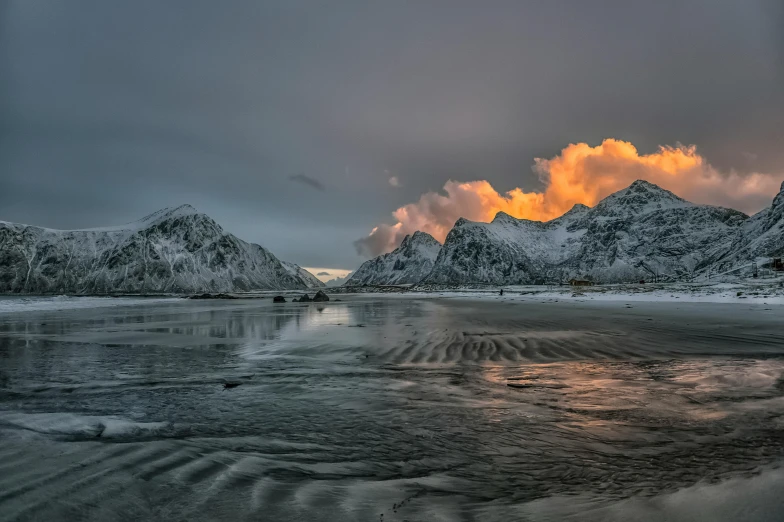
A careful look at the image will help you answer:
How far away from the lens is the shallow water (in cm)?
400

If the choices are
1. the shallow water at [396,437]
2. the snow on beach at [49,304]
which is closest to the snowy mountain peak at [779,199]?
the shallow water at [396,437]

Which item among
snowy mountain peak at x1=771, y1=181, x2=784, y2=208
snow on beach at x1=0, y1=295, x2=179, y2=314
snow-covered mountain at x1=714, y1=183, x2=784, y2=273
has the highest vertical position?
snowy mountain peak at x1=771, y1=181, x2=784, y2=208

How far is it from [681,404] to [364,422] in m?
5.75

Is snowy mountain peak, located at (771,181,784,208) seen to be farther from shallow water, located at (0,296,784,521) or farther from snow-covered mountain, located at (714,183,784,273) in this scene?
shallow water, located at (0,296,784,521)

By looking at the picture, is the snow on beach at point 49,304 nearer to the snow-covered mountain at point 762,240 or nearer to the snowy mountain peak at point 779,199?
the snow-covered mountain at point 762,240

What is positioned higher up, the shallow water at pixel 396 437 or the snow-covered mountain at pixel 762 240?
the snow-covered mountain at pixel 762 240

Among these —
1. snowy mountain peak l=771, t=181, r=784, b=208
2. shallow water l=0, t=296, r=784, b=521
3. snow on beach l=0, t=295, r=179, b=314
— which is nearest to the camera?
shallow water l=0, t=296, r=784, b=521

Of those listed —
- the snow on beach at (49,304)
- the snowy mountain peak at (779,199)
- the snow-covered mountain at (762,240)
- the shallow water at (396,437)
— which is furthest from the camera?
the snowy mountain peak at (779,199)

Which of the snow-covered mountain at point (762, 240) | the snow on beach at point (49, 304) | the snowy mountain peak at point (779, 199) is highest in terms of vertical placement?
the snowy mountain peak at point (779, 199)

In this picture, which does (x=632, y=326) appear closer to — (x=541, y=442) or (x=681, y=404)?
(x=681, y=404)

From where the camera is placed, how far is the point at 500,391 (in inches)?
335

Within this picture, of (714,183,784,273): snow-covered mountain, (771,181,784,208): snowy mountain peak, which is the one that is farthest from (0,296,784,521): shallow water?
(771,181,784,208): snowy mountain peak

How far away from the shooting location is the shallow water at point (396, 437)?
4000 mm

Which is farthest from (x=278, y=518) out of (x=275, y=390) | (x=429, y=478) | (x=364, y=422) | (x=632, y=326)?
(x=632, y=326)
